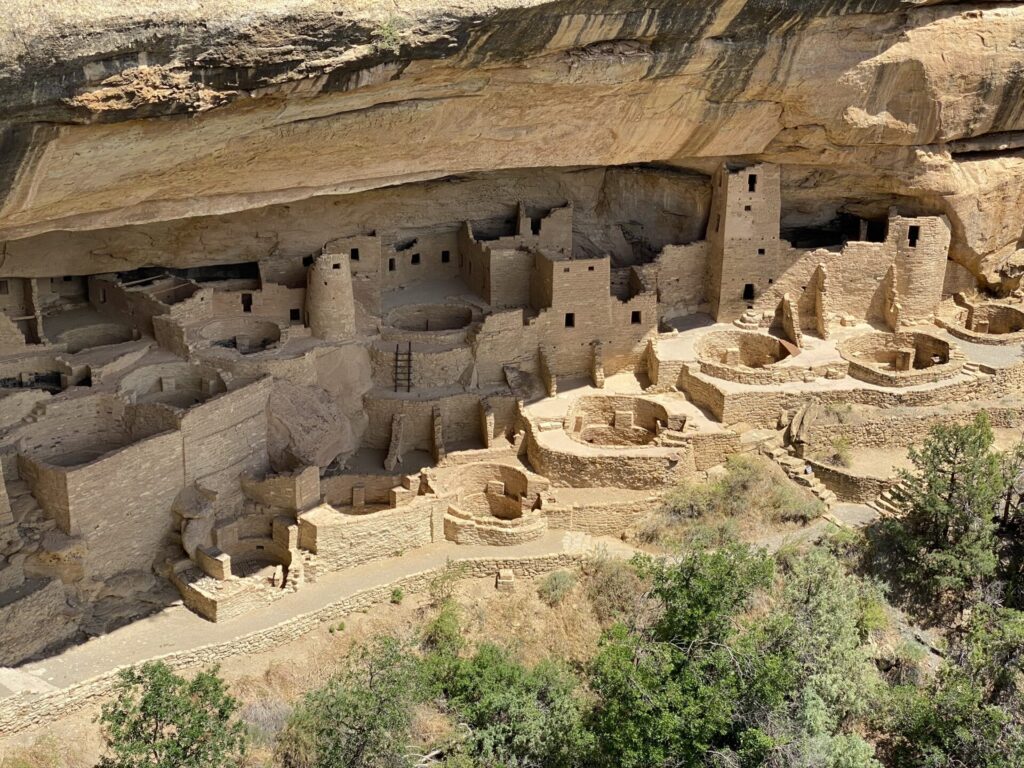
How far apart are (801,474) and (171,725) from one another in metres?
8.07

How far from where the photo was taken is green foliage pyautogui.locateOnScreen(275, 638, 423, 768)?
12477 millimetres

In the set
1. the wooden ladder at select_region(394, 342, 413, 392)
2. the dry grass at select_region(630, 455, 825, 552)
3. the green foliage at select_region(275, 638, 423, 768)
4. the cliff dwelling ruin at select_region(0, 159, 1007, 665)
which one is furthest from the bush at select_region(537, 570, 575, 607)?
the wooden ladder at select_region(394, 342, 413, 392)

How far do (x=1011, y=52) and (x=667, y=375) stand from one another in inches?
234

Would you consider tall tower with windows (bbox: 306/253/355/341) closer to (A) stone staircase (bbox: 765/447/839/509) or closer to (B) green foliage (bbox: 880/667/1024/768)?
(A) stone staircase (bbox: 765/447/839/509)

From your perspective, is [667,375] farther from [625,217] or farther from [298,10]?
[298,10]

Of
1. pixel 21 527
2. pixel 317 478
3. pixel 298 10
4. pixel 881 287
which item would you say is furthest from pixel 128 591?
pixel 881 287

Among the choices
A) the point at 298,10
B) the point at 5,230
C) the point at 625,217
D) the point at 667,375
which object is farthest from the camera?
the point at 625,217

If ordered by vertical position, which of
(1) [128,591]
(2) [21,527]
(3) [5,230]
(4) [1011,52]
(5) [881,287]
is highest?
(4) [1011,52]

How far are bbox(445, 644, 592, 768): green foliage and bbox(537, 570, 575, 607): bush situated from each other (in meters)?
1.04

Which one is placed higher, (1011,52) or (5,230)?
(1011,52)

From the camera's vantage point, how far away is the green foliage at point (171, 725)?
11.7 meters

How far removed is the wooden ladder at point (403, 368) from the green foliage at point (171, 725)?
5.65 meters

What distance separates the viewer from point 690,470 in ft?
53.8

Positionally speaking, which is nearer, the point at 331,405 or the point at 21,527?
the point at 21,527
